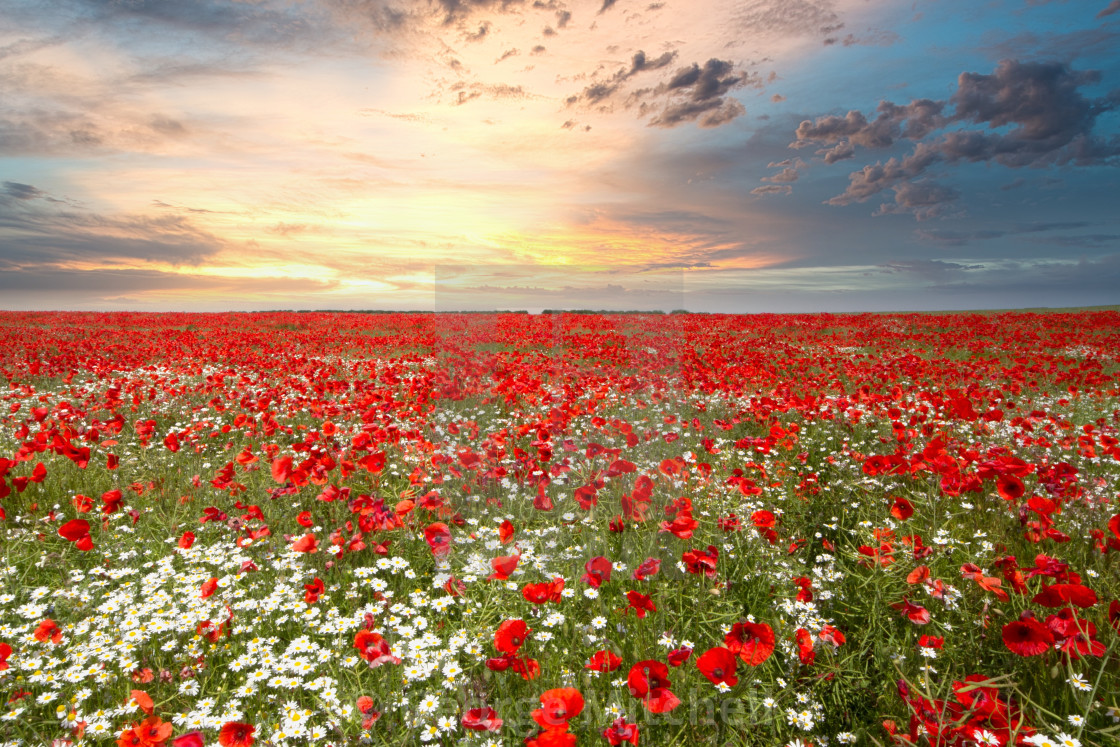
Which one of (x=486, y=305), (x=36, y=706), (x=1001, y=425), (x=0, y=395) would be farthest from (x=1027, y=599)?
(x=0, y=395)

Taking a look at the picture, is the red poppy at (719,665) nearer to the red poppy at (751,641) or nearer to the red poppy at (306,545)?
the red poppy at (751,641)

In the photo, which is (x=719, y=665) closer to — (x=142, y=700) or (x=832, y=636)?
(x=832, y=636)

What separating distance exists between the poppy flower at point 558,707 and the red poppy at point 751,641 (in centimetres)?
73

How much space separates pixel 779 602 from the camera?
3.39 m

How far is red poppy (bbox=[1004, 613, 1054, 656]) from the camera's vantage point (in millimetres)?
2271

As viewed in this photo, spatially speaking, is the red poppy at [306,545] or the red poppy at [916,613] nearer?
the red poppy at [916,613]

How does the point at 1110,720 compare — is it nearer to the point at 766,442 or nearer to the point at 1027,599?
the point at 1027,599

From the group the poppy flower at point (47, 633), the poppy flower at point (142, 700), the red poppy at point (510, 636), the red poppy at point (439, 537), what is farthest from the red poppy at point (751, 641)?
the poppy flower at point (47, 633)

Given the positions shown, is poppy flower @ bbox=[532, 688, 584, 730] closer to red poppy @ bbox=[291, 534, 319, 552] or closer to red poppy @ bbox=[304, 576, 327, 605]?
red poppy @ bbox=[304, 576, 327, 605]

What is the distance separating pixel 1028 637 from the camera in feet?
7.68

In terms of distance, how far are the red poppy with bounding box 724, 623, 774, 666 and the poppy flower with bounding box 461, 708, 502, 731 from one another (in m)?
0.98

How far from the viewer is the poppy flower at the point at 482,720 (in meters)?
2.15

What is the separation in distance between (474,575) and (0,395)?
1140 cm

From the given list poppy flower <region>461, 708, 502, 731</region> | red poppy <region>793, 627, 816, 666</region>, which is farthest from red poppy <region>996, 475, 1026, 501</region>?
poppy flower <region>461, 708, 502, 731</region>
